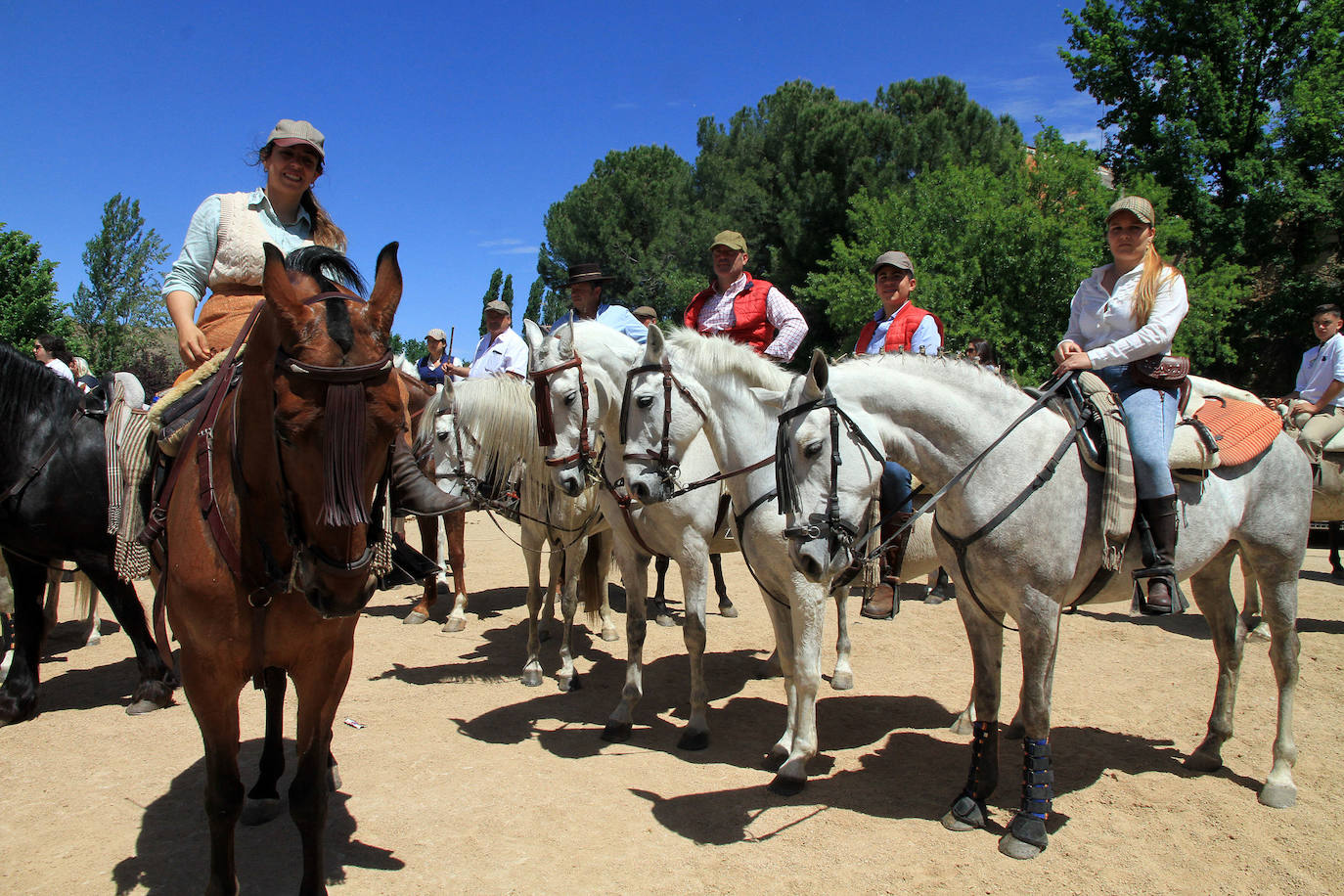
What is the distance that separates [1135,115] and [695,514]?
24897mm

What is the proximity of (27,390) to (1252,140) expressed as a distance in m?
27.6

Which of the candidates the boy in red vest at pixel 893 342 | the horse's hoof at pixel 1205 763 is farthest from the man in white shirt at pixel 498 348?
the horse's hoof at pixel 1205 763

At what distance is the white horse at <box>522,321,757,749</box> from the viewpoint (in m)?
4.46

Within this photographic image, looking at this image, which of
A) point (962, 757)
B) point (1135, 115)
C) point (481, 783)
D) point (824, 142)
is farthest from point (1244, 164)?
point (481, 783)

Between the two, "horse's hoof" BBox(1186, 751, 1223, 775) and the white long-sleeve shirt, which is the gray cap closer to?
the white long-sleeve shirt

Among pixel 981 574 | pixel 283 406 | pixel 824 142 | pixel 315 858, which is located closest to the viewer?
pixel 283 406

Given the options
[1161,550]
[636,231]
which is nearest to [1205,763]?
[1161,550]

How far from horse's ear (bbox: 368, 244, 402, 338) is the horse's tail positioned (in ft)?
14.5

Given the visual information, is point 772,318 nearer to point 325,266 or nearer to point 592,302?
point 592,302

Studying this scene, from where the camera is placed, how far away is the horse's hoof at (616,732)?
4.87 m

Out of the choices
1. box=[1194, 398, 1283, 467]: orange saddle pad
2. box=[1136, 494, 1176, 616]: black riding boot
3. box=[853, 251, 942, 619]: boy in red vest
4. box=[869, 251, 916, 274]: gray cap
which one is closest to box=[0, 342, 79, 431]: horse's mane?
box=[853, 251, 942, 619]: boy in red vest

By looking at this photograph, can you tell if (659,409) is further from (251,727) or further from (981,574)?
(251,727)

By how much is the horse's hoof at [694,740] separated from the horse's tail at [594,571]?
212cm

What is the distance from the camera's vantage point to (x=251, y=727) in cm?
482
